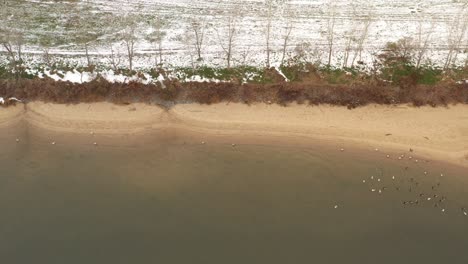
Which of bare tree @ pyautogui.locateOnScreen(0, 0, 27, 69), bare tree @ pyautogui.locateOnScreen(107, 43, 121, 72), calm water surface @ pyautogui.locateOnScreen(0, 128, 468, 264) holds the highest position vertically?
bare tree @ pyautogui.locateOnScreen(0, 0, 27, 69)

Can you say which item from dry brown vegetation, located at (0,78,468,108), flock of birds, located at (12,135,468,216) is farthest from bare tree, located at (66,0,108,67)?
flock of birds, located at (12,135,468,216)

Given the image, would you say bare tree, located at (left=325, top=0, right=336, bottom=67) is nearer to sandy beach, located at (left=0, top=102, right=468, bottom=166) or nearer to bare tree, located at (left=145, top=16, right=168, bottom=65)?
sandy beach, located at (left=0, top=102, right=468, bottom=166)

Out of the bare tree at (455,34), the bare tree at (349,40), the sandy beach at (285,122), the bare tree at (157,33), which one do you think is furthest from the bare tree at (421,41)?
A: the bare tree at (157,33)

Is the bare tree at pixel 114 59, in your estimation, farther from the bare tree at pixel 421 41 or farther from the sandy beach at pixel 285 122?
the bare tree at pixel 421 41

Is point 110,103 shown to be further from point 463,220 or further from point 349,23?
point 463,220

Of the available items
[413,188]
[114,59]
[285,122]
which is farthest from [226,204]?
[114,59]
